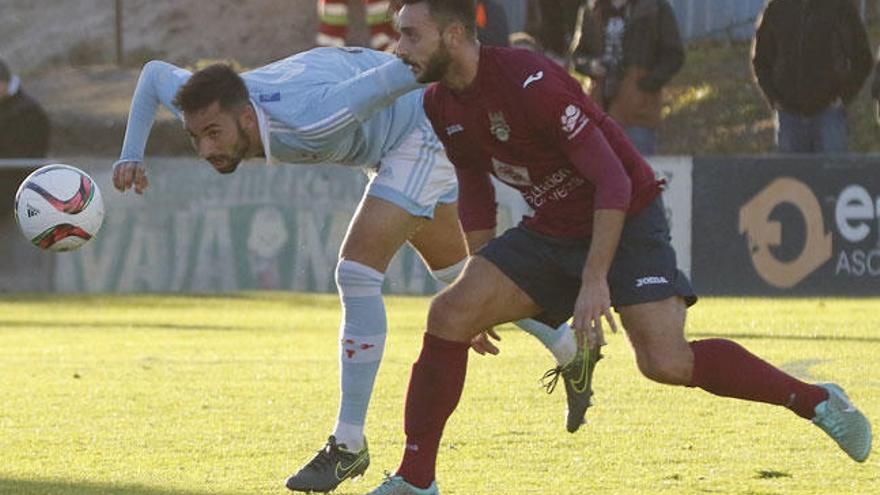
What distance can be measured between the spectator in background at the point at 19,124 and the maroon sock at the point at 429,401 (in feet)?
41.6

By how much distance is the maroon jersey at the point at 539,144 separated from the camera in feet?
22.1

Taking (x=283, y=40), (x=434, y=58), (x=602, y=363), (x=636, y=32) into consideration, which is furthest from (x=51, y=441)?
(x=283, y=40)

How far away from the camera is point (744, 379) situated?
7.19m

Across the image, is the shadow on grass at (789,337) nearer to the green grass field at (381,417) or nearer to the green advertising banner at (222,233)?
the green grass field at (381,417)

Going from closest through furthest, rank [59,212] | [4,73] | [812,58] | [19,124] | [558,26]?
[59,212] < [812,58] < [4,73] < [19,124] < [558,26]

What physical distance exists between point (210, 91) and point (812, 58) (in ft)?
31.7

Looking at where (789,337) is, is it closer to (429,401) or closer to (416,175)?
(416,175)

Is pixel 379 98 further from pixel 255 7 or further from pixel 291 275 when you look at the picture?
pixel 255 7

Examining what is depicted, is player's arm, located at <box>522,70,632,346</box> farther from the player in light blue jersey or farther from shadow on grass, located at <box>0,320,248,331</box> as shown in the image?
shadow on grass, located at <box>0,320,248,331</box>

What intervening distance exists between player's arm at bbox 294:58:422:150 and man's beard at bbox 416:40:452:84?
461mm

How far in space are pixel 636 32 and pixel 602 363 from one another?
207 inches

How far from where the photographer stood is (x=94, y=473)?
771cm

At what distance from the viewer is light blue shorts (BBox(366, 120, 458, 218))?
789cm

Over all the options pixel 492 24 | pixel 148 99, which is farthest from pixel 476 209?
pixel 492 24
